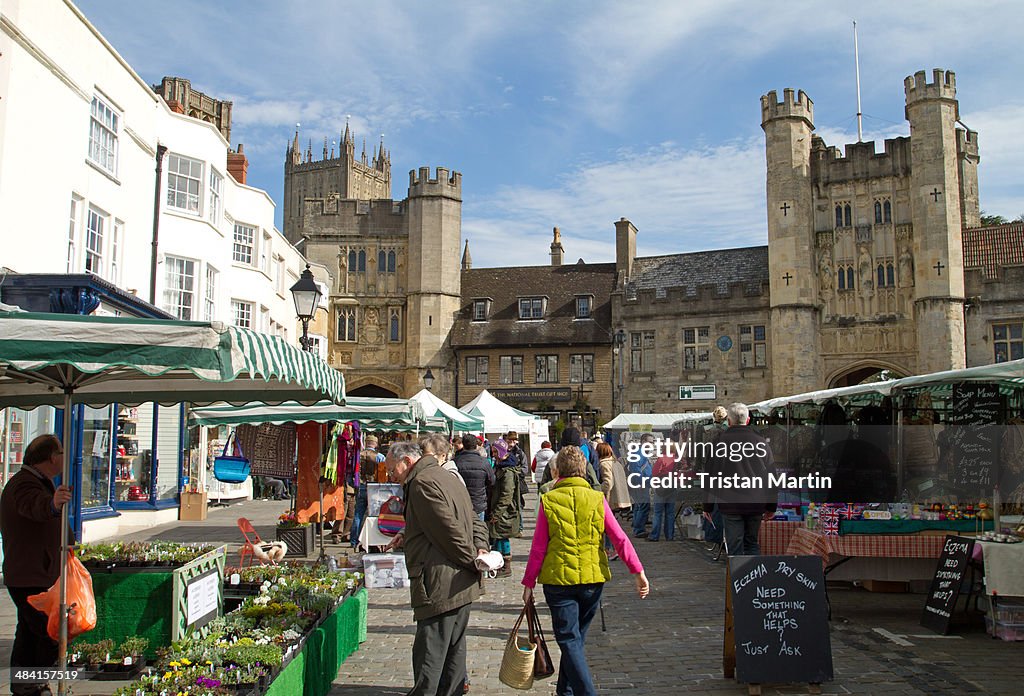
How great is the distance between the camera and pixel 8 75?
13.7m

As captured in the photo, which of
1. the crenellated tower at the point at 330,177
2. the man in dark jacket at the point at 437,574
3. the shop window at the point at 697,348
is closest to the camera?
the man in dark jacket at the point at 437,574

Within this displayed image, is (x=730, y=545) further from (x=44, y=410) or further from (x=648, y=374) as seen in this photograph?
(x=648, y=374)

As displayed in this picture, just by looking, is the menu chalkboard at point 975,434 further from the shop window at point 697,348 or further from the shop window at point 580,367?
the shop window at point 580,367

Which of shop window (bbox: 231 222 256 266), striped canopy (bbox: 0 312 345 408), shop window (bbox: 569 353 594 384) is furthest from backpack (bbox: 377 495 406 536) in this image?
shop window (bbox: 569 353 594 384)

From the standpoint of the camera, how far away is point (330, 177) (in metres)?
110

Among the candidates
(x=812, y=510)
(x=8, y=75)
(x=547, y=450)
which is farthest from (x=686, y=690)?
(x=8, y=75)

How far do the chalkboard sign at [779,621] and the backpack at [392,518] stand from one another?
581 centimetres

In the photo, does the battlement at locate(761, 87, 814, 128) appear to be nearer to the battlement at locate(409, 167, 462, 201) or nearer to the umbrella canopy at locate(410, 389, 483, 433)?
the battlement at locate(409, 167, 462, 201)

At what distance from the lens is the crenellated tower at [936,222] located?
3744 centimetres

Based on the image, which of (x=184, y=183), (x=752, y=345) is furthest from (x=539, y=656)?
(x=752, y=345)

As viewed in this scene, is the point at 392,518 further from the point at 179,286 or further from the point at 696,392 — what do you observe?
the point at 696,392

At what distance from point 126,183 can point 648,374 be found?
1151 inches

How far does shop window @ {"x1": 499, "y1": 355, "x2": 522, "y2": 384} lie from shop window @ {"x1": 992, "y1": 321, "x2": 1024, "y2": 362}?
22154 mm

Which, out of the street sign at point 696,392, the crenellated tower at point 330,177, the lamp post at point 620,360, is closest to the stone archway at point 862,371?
the street sign at point 696,392
